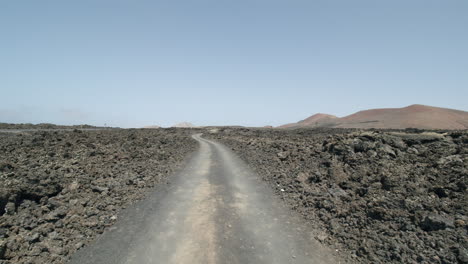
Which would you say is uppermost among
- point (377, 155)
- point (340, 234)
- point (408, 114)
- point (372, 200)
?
point (408, 114)

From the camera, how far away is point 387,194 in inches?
445

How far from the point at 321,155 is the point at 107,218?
1686 centimetres

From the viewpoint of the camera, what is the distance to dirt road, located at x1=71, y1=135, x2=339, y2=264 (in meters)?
8.16

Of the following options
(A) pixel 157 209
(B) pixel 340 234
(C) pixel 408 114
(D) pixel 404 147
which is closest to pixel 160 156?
(A) pixel 157 209

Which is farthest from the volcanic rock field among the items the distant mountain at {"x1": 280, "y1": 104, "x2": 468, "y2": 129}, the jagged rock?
the distant mountain at {"x1": 280, "y1": 104, "x2": 468, "y2": 129}

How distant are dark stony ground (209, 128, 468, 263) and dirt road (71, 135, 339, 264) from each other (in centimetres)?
133

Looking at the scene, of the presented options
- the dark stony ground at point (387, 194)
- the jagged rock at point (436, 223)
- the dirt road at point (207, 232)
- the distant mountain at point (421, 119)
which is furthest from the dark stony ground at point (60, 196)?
the distant mountain at point (421, 119)

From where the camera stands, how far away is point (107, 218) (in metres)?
10.7

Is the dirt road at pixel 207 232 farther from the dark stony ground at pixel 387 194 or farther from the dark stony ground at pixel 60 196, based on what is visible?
the dark stony ground at pixel 387 194

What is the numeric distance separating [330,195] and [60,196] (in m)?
14.4

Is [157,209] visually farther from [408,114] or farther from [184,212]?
[408,114]

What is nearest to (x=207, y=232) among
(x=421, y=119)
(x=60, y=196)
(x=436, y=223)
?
(x=60, y=196)

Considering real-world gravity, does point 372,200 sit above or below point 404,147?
below

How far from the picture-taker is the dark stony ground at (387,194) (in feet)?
26.3
